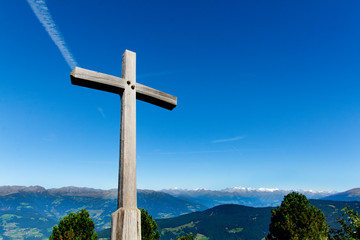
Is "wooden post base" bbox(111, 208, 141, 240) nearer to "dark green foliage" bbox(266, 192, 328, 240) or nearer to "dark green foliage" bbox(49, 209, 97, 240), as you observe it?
"dark green foliage" bbox(266, 192, 328, 240)

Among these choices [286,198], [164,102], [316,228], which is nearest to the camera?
[164,102]

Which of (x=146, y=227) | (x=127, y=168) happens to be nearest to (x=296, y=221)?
(x=146, y=227)

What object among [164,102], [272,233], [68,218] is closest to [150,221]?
[68,218]

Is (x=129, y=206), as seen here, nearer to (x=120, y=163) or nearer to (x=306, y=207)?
(x=120, y=163)

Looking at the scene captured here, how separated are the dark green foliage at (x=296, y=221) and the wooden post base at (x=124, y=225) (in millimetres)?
37595

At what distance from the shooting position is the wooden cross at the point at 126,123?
10.8ft

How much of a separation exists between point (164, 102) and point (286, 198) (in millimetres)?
42462

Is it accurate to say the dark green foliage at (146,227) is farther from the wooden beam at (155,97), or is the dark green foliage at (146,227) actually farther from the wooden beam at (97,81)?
the wooden beam at (97,81)

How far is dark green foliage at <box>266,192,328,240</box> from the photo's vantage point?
34609mm

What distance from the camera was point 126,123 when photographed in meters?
3.89

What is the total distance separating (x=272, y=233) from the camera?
3966cm

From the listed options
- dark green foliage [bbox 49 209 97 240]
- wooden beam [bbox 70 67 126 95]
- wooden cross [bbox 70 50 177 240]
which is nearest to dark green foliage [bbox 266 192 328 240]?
dark green foliage [bbox 49 209 97 240]

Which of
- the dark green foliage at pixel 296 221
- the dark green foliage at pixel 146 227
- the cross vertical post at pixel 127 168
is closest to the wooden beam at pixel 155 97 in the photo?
the cross vertical post at pixel 127 168

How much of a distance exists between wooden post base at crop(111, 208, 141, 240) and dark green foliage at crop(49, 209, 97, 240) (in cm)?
3909
